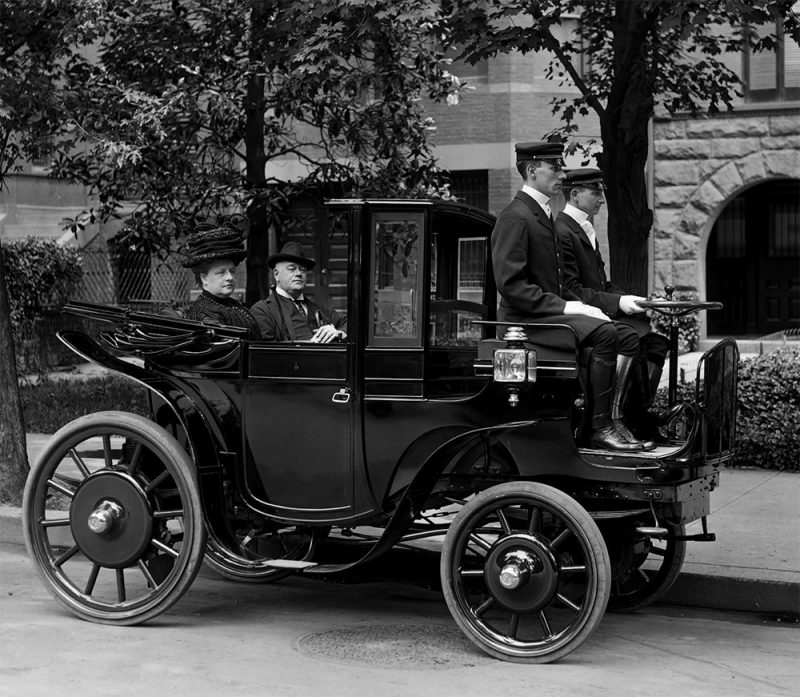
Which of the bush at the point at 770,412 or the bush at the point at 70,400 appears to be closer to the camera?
the bush at the point at 770,412

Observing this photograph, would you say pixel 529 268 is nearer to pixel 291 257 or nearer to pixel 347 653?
pixel 291 257

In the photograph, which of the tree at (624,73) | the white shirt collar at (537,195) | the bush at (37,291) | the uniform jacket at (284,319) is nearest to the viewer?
the white shirt collar at (537,195)

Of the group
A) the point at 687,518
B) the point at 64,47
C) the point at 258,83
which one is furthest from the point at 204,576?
the point at 258,83

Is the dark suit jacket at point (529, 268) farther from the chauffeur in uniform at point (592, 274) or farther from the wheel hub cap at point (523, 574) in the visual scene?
the wheel hub cap at point (523, 574)

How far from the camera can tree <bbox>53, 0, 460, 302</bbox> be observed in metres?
12.3

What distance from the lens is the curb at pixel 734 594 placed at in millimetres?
7191

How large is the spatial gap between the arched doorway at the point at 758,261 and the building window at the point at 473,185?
3.89m

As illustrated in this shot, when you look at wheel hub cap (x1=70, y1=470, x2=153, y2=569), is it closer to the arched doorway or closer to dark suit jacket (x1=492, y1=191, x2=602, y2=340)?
dark suit jacket (x1=492, y1=191, x2=602, y2=340)

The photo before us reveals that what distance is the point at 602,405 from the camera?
6.29 meters

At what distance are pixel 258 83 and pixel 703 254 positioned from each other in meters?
8.43

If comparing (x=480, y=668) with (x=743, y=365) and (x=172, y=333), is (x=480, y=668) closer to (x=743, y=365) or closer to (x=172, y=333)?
(x=172, y=333)

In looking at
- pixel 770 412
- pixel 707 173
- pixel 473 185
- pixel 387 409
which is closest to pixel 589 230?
pixel 387 409

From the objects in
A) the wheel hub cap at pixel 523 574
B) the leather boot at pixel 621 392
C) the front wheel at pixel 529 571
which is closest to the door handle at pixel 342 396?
the front wheel at pixel 529 571

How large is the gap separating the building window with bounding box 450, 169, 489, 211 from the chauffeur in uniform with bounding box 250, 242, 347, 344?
490 inches
